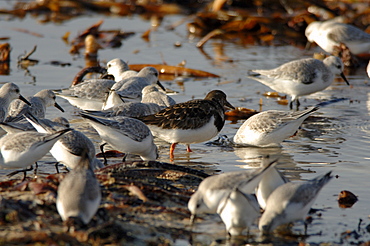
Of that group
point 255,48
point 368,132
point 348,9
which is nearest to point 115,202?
point 368,132

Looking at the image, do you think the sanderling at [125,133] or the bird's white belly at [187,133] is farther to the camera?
the bird's white belly at [187,133]

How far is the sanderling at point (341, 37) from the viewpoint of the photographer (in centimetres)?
1335

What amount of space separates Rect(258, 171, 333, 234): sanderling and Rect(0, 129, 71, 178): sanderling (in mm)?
2115

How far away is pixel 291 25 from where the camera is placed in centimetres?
1590

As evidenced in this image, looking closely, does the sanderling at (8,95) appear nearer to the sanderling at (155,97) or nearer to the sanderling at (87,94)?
the sanderling at (87,94)

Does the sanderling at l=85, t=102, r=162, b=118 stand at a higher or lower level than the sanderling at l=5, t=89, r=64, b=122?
higher

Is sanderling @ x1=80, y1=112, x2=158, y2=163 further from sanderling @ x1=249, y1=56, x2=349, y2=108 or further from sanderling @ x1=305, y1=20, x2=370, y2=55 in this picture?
sanderling @ x1=305, y1=20, x2=370, y2=55

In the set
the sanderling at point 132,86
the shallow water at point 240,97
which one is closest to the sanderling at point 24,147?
the shallow water at point 240,97

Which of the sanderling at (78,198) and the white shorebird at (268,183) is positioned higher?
the white shorebird at (268,183)

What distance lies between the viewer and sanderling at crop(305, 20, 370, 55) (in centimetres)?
1335

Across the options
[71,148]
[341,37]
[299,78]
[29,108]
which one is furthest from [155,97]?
[341,37]

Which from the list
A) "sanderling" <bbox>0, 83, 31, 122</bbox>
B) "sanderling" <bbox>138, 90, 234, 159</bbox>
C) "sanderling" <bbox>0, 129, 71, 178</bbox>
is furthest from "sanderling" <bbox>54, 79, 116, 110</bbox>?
"sanderling" <bbox>0, 129, 71, 178</bbox>

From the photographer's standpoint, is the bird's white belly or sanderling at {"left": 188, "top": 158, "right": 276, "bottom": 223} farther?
the bird's white belly

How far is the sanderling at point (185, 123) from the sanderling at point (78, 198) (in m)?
2.69
